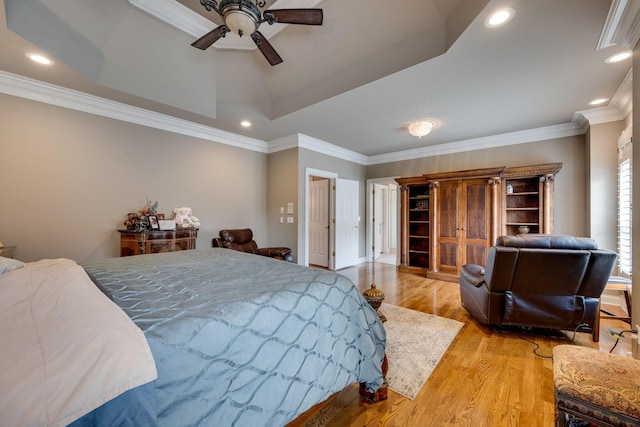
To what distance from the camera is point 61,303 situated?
89 cm

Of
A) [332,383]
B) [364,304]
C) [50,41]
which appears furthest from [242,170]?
[332,383]

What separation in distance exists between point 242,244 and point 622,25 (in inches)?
188

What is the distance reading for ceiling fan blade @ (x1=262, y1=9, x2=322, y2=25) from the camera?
6.13ft

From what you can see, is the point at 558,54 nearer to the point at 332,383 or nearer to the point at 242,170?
the point at 332,383

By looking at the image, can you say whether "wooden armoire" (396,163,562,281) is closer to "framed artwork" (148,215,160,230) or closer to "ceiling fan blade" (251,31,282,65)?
"ceiling fan blade" (251,31,282,65)

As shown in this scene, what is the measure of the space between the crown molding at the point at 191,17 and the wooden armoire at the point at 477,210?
3.57 meters

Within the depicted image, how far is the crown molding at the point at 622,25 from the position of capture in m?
1.71

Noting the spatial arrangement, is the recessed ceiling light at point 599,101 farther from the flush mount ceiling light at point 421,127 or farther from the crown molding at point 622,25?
the flush mount ceiling light at point 421,127

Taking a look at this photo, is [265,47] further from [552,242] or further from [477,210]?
[477,210]

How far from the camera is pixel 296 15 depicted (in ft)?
6.23

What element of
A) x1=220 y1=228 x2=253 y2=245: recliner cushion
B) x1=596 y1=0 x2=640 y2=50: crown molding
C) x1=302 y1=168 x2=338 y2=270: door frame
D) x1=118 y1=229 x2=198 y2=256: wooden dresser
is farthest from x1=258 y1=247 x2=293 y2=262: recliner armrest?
x1=596 y1=0 x2=640 y2=50: crown molding

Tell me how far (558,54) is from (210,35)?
311cm

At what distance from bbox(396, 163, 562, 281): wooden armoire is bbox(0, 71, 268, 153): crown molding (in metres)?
3.94

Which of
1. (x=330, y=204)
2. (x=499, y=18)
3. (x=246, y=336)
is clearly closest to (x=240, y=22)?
(x=499, y=18)
